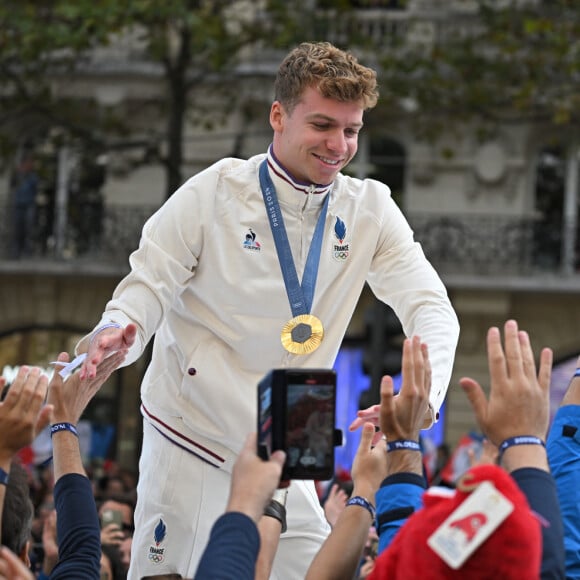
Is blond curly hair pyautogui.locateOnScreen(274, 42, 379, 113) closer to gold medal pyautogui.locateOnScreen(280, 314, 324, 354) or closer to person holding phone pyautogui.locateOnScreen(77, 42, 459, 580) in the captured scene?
person holding phone pyautogui.locateOnScreen(77, 42, 459, 580)

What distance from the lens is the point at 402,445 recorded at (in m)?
3.87

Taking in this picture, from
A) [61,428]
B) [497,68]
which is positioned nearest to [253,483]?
[61,428]

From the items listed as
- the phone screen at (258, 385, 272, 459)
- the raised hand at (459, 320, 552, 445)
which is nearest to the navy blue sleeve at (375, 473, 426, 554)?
the raised hand at (459, 320, 552, 445)

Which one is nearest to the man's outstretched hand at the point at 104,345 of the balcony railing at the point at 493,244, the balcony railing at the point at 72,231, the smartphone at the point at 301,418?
the smartphone at the point at 301,418

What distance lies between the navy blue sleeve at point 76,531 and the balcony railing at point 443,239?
20.4 metres

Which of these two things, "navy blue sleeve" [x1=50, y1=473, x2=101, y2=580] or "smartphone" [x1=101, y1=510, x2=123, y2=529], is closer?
"navy blue sleeve" [x1=50, y1=473, x2=101, y2=580]

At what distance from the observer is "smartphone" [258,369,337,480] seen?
366cm

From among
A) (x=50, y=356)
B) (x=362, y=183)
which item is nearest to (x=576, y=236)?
(x=50, y=356)

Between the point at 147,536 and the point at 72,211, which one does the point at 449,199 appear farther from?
the point at 147,536

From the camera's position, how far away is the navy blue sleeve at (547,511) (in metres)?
3.34

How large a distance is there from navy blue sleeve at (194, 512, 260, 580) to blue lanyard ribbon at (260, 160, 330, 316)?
2.01 metres

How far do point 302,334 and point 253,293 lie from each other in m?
0.25

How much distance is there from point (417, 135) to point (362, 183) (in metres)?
18.3

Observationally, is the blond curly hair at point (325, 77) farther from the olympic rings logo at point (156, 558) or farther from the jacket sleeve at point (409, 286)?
the olympic rings logo at point (156, 558)
